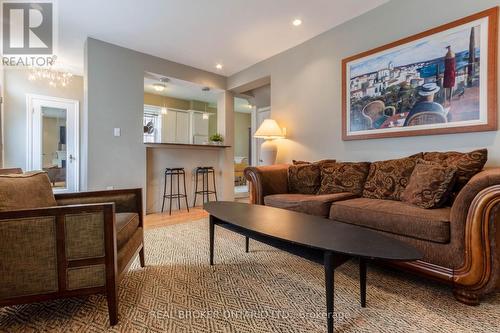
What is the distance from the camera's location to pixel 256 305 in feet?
4.69

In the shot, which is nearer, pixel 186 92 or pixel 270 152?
pixel 270 152

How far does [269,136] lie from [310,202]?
156 centimetres

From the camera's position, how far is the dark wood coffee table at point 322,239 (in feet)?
3.71

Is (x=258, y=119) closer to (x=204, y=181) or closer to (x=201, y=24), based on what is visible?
(x=204, y=181)

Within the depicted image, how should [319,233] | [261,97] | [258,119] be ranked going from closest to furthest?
[319,233], [261,97], [258,119]

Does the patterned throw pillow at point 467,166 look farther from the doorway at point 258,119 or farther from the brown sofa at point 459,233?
the doorway at point 258,119

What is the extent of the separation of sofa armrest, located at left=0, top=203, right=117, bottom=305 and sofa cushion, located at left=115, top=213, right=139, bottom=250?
0.66 feet

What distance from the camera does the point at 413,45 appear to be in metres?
2.43

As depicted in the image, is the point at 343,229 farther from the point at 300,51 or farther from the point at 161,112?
the point at 161,112

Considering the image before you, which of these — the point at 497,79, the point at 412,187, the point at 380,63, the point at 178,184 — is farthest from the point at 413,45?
the point at 178,184

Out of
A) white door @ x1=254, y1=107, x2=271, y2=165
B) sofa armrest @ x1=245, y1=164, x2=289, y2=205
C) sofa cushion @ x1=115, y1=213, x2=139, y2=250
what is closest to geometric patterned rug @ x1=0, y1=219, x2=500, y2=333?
sofa cushion @ x1=115, y1=213, x2=139, y2=250

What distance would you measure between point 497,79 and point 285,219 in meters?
2.11

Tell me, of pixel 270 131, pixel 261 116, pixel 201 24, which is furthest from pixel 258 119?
pixel 201 24

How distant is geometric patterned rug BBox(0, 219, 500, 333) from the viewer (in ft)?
4.11
